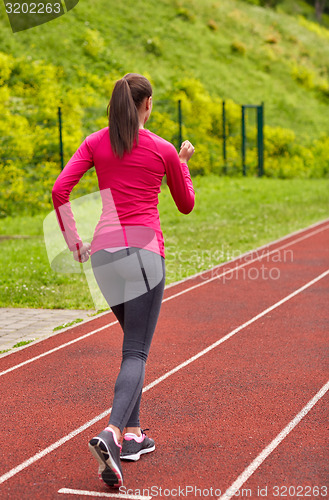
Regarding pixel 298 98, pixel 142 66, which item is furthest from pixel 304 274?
pixel 298 98

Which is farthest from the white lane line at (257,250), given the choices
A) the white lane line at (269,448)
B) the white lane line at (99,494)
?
the white lane line at (99,494)

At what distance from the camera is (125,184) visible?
144 inches

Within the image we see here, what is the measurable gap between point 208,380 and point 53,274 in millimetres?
4988

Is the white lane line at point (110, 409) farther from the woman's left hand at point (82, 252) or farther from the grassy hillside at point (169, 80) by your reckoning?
the grassy hillside at point (169, 80)

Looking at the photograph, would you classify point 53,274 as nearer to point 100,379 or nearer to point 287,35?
point 100,379

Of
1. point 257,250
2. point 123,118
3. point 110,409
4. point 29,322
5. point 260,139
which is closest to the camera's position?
point 123,118

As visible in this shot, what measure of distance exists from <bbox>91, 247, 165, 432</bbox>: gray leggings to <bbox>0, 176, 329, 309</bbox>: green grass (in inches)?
186

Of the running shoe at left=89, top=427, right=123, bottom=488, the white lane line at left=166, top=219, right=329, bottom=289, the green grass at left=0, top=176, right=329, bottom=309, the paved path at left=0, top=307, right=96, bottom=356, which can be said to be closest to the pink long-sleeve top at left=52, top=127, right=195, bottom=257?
the running shoe at left=89, top=427, right=123, bottom=488

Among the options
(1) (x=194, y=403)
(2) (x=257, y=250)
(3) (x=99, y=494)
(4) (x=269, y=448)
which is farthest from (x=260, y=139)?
(3) (x=99, y=494)

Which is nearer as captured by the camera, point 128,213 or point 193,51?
point 128,213

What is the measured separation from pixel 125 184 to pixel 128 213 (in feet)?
0.48

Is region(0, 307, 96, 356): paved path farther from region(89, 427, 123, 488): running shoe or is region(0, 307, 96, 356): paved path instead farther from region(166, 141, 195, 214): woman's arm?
region(166, 141, 195, 214): woman's arm

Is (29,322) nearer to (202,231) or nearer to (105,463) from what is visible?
(105,463)

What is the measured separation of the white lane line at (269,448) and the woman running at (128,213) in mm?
569
